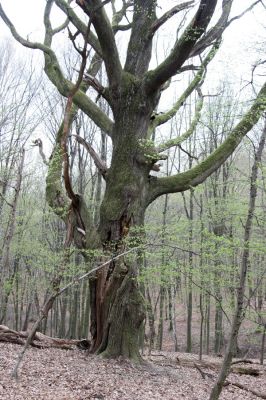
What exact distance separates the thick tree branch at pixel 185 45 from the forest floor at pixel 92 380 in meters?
5.49

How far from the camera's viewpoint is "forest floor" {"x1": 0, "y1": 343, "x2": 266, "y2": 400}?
5.28m

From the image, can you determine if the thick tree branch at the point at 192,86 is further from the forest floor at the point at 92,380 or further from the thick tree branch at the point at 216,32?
the forest floor at the point at 92,380

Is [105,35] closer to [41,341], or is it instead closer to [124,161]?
[124,161]

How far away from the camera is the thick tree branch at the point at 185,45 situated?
6.67m

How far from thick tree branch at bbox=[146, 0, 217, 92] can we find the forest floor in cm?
549

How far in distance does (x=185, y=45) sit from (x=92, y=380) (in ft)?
19.3

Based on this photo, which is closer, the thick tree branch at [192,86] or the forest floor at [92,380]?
the forest floor at [92,380]

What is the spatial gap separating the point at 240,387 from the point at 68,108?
6298 mm

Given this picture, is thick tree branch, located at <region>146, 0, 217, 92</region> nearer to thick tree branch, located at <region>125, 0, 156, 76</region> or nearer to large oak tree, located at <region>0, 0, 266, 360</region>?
large oak tree, located at <region>0, 0, 266, 360</region>

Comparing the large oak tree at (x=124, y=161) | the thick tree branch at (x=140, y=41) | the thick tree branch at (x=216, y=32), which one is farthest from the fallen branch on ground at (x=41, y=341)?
the thick tree branch at (x=216, y=32)

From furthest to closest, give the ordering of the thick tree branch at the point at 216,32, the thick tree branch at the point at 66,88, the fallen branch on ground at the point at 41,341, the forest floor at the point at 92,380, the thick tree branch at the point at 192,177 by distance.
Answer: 1. the thick tree branch at the point at 66,88
2. the fallen branch on ground at the point at 41,341
3. the thick tree branch at the point at 192,177
4. the thick tree branch at the point at 216,32
5. the forest floor at the point at 92,380

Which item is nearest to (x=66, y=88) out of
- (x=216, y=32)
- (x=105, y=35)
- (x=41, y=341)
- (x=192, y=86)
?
→ (x=105, y=35)

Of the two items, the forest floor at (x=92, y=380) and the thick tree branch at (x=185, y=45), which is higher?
the thick tree branch at (x=185, y=45)

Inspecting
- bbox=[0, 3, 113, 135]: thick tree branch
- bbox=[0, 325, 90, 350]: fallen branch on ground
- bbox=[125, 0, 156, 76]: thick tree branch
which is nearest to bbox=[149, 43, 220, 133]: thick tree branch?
bbox=[0, 3, 113, 135]: thick tree branch
